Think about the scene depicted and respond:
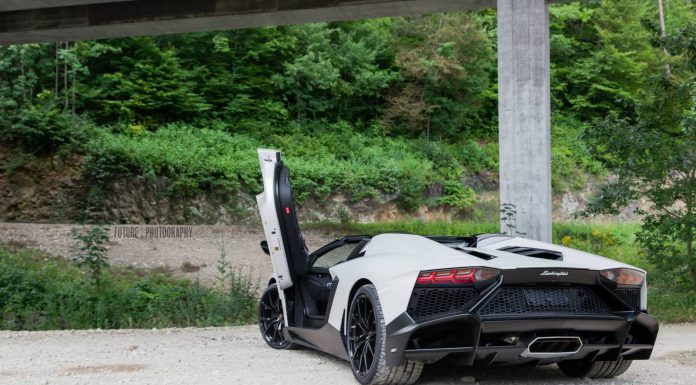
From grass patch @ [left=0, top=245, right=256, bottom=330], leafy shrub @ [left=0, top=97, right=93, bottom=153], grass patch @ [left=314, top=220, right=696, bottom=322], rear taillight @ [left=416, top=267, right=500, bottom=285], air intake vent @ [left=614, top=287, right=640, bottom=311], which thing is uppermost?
leafy shrub @ [left=0, top=97, right=93, bottom=153]

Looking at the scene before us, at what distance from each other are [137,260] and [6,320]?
6488 millimetres

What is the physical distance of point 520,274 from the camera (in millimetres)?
5156

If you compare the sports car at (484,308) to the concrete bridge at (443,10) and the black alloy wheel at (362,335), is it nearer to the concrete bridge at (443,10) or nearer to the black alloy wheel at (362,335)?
the black alloy wheel at (362,335)

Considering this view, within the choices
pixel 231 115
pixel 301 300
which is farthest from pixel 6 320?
pixel 231 115

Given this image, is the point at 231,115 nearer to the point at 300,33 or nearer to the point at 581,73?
the point at 300,33

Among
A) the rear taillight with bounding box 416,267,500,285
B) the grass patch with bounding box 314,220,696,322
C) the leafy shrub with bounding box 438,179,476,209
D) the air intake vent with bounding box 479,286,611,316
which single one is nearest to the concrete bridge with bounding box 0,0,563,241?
the grass patch with bounding box 314,220,696,322

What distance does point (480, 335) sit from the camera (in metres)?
5.07

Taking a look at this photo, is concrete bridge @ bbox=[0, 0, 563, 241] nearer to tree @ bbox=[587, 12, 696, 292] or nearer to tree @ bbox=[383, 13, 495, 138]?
tree @ bbox=[587, 12, 696, 292]

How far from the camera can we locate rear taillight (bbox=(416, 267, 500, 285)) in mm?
5090

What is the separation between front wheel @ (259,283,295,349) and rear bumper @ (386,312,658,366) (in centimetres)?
265

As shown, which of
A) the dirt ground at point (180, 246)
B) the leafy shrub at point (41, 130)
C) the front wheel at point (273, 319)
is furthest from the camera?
the leafy shrub at point (41, 130)

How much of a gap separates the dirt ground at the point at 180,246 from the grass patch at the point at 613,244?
7.50 feet

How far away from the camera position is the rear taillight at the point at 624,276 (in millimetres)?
5406

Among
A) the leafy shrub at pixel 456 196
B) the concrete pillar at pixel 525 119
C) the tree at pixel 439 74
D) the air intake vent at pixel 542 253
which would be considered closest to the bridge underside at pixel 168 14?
the concrete pillar at pixel 525 119
